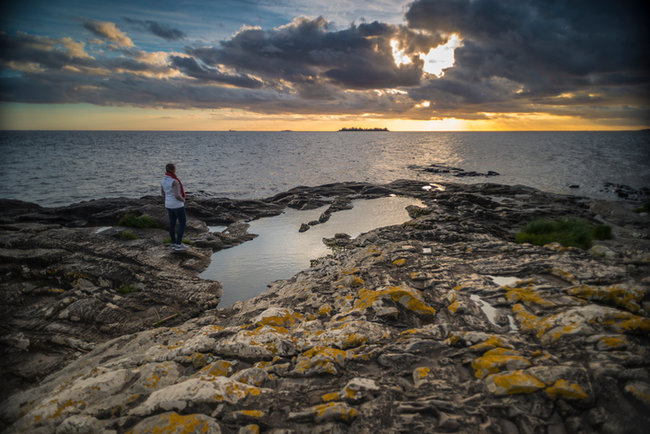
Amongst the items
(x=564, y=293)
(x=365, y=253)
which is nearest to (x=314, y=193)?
(x=365, y=253)

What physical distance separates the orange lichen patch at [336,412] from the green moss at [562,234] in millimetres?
12550

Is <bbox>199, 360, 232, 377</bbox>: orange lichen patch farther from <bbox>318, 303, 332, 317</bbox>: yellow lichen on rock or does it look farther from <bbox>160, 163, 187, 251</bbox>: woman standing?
<bbox>160, 163, 187, 251</bbox>: woman standing

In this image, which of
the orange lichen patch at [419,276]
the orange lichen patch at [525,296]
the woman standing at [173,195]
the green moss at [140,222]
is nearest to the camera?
the orange lichen patch at [525,296]

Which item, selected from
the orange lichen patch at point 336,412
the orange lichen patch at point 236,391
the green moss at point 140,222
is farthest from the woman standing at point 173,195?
the orange lichen patch at point 336,412

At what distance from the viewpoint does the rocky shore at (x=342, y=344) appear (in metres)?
3.61

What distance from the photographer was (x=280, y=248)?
46.7ft

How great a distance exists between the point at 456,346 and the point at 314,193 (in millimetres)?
25253

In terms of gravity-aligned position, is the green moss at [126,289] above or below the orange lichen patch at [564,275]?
below

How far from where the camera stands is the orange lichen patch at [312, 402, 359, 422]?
361 cm

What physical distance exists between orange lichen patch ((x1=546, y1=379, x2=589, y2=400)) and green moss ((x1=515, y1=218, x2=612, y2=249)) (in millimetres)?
10712

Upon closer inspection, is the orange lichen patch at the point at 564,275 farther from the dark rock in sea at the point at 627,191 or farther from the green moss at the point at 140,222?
the dark rock in sea at the point at 627,191

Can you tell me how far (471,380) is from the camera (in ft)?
13.5

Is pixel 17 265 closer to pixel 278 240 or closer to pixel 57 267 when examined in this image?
pixel 57 267

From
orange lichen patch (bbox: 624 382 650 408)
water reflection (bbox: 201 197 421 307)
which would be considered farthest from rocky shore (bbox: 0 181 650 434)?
water reflection (bbox: 201 197 421 307)
